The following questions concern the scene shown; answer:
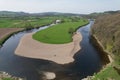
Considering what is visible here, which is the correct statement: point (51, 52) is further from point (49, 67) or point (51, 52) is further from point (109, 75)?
point (109, 75)

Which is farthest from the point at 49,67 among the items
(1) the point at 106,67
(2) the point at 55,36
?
(2) the point at 55,36

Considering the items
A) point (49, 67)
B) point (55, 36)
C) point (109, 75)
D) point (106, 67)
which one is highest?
point (109, 75)

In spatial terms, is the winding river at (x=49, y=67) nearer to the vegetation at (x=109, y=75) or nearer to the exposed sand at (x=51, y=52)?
the exposed sand at (x=51, y=52)

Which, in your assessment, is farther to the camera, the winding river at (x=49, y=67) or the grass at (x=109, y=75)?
the winding river at (x=49, y=67)

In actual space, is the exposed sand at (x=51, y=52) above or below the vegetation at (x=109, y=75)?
below

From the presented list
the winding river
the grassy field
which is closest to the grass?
the winding river

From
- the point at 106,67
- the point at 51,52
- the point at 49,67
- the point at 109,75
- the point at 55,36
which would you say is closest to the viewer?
the point at 109,75

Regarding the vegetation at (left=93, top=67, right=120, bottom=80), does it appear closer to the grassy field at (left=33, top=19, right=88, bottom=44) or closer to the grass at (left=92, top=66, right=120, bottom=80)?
the grass at (left=92, top=66, right=120, bottom=80)

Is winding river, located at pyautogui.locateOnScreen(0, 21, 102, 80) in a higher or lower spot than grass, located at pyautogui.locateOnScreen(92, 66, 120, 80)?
lower

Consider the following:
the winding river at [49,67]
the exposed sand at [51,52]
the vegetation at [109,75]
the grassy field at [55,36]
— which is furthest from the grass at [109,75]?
the grassy field at [55,36]

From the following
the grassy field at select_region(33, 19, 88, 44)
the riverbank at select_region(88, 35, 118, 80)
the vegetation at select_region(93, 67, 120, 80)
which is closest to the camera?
the vegetation at select_region(93, 67, 120, 80)

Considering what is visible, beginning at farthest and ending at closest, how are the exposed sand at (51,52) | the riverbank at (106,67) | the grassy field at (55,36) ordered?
the grassy field at (55,36) → the exposed sand at (51,52) → the riverbank at (106,67)

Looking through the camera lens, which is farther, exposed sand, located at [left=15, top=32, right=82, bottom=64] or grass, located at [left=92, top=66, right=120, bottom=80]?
exposed sand, located at [left=15, top=32, right=82, bottom=64]
